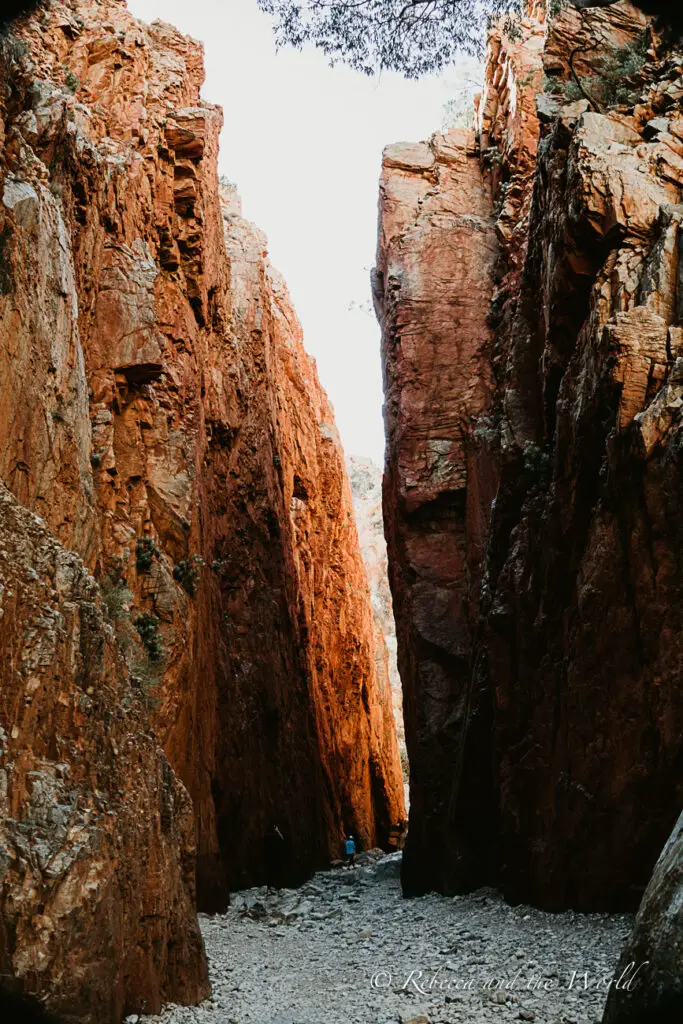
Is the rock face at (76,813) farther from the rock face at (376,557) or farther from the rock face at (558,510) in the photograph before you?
the rock face at (376,557)

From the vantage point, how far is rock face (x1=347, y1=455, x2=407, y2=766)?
181ft

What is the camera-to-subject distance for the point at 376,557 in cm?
6638

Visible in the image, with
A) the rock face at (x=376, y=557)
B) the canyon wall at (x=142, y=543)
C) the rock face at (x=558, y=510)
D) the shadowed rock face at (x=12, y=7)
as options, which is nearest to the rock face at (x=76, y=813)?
the canyon wall at (x=142, y=543)

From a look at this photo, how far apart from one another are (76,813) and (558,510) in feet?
32.8

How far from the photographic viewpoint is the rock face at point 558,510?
1294 cm

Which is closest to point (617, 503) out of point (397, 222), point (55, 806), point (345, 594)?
point (55, 806)

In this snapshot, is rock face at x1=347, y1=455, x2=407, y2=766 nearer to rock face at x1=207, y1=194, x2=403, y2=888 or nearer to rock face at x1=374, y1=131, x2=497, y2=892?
rock face at x1=207, y1=194, x2=403, y2=888

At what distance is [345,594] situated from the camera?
127 ft

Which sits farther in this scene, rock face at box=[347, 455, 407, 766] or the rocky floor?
rock face at box=[347, 455, 407, 766]

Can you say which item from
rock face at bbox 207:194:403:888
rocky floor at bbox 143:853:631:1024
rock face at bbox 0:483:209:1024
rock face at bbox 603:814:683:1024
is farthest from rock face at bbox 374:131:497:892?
rock face at bbox 603:814:683:1024

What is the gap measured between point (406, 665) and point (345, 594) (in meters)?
13.3

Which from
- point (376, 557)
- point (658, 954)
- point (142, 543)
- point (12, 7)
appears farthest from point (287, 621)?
point (376, 557)

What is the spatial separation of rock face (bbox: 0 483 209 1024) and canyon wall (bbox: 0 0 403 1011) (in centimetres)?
3

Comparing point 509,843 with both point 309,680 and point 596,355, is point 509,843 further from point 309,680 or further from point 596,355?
point 309,680
